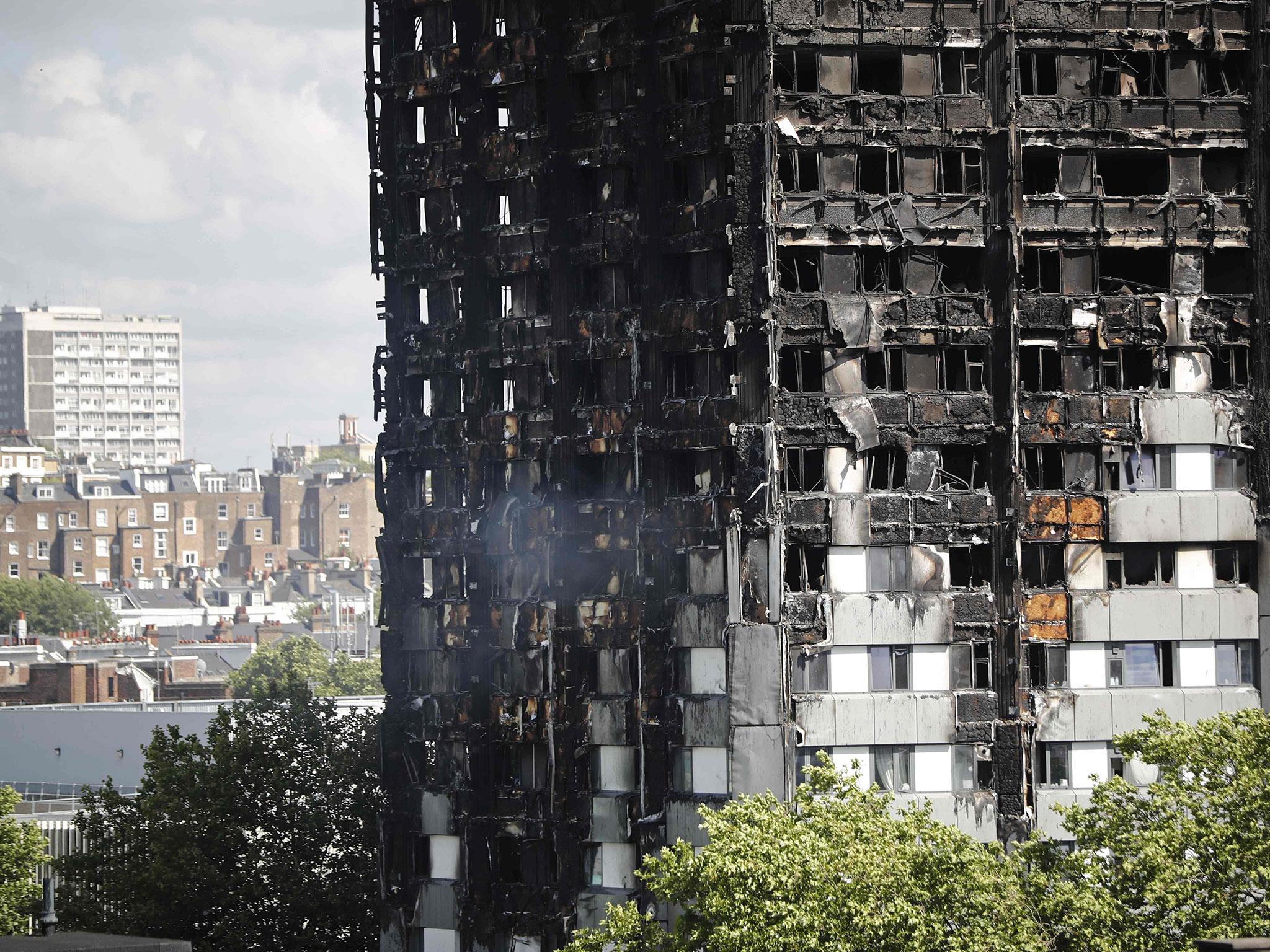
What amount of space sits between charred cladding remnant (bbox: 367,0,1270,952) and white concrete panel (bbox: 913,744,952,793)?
85mm

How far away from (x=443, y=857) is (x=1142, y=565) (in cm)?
2479

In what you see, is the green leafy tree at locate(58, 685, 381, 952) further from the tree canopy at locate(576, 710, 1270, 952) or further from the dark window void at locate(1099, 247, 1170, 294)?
the dark window void at locate(1099, 247, 1170, 294)

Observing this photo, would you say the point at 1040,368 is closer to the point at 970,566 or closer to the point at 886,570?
the point at 970,566

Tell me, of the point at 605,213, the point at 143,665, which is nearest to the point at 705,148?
the point at 605,213

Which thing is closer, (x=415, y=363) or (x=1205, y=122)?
(x=1205, y=122)

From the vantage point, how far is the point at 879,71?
6575cm

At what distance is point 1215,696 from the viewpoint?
2547 inches

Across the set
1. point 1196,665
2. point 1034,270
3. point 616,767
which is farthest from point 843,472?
point 1196,665

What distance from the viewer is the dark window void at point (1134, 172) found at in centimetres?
6562

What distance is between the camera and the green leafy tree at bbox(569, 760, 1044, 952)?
1960 inches

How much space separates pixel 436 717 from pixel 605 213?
17.8 meters

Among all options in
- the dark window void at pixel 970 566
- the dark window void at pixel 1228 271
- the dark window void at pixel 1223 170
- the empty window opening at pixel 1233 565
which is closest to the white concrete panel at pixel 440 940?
the dark window void at pixel 970 566

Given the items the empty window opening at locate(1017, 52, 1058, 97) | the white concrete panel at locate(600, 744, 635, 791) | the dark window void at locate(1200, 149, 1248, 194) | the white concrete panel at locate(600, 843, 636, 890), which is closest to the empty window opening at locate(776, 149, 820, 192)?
the empty window opening at locate(1017, 52, 1058, 97)

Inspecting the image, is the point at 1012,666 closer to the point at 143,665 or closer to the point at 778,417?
the point at 778,417
